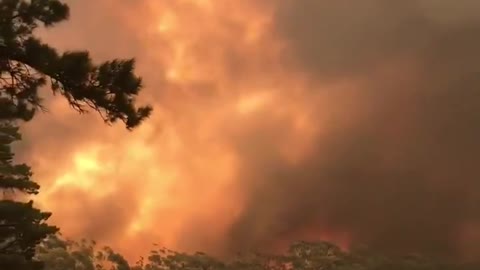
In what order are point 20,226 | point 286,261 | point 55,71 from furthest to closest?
1. point 286,261
2. point 20,226
3. point 55,71

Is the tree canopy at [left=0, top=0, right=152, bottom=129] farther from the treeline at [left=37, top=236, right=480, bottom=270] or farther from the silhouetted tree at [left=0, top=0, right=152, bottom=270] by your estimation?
the treeline at [left=37, top=236, right=480, bottom=270]

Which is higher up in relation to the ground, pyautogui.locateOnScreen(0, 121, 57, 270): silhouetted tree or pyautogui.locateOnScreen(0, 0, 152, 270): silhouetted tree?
pyautogui.locateOnScreen(0, 121, 57, 270): silhouetted tree

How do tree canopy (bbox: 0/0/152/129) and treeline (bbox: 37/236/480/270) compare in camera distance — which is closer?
tree canopy (bbox: 0/0/152/129)

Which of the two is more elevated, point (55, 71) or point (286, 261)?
point (286, 261)

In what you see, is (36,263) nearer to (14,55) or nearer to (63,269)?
(14,55)

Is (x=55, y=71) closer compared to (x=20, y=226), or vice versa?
(x=55, y=71)

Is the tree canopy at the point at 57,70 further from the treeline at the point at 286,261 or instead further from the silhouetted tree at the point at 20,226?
the treeline at the point at 286,261

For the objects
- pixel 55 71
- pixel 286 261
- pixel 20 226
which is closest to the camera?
pixel 55 71

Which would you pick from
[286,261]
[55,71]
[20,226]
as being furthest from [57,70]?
[286,261]

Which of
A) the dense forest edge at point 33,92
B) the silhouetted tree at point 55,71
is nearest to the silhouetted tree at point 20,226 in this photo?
the dense forest edge at point 33,92

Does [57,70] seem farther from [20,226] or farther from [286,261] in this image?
[286,261]

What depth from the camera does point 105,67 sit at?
1023 cm

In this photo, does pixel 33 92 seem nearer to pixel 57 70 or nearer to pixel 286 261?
pixel 57 70

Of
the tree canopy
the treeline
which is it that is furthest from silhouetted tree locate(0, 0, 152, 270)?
the treeline
